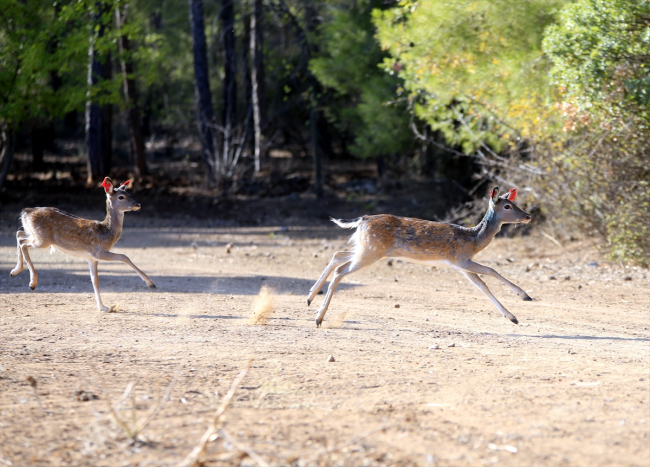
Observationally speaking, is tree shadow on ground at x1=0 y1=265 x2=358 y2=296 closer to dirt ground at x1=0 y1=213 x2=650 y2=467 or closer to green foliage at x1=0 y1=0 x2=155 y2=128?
dirt ground at x1=0 y1=213 x2=650 y2=467

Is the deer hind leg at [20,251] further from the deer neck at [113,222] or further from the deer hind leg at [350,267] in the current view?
the deer hind leg at [350,267]

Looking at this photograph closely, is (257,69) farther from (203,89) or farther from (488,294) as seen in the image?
(488,294)

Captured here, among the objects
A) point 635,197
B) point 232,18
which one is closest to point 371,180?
point 232,18

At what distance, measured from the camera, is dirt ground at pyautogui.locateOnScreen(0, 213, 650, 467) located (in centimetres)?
497

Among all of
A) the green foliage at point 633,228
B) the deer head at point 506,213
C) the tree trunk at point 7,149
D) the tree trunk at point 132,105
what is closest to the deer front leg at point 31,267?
the deer head at point 506,213

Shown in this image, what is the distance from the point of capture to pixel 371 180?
27.4 meters

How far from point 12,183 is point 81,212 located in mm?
4179

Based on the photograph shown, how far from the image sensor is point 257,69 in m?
25.4

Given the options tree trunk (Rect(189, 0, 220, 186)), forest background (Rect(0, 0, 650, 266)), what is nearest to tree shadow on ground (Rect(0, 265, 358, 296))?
forest background (Rect(0, 0, 650, 266))

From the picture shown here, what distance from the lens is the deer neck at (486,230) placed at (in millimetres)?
9383

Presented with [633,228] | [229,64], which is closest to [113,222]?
[633,228]

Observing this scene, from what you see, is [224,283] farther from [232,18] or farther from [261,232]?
[232,18]

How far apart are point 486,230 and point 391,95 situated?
11544 millimetres

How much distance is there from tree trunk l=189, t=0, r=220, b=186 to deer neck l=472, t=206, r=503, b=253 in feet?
51.3
